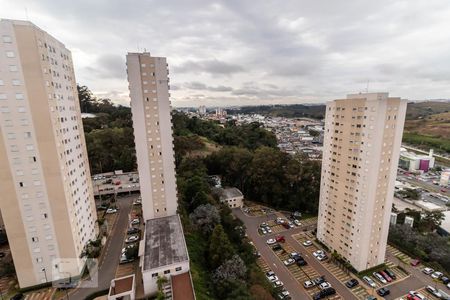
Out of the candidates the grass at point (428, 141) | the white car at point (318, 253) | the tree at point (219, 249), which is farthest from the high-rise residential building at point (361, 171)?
the grass at point (428, 141)

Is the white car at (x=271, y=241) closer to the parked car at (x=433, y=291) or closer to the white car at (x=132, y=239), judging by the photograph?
the parked car at (x=433, y=291)

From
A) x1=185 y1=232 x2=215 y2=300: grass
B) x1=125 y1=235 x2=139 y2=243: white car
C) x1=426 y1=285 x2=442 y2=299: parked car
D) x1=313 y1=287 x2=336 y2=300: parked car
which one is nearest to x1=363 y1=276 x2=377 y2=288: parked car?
x1=313 y1=287 x2=336 y2=300: parked car

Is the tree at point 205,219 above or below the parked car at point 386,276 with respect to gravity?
above

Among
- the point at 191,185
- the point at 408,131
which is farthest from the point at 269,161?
the point at 408,131

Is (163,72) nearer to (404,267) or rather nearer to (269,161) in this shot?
(269,161)

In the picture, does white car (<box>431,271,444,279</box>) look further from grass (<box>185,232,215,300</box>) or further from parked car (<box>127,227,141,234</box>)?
parked car (<box>127,227,141,234</box>)

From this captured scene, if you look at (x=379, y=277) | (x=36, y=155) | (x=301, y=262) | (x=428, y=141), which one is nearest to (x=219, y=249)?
(x=301, y=262)

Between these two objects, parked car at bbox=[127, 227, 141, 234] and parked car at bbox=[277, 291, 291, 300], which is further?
parked car at bbox=[127, 227, 141, 234]
